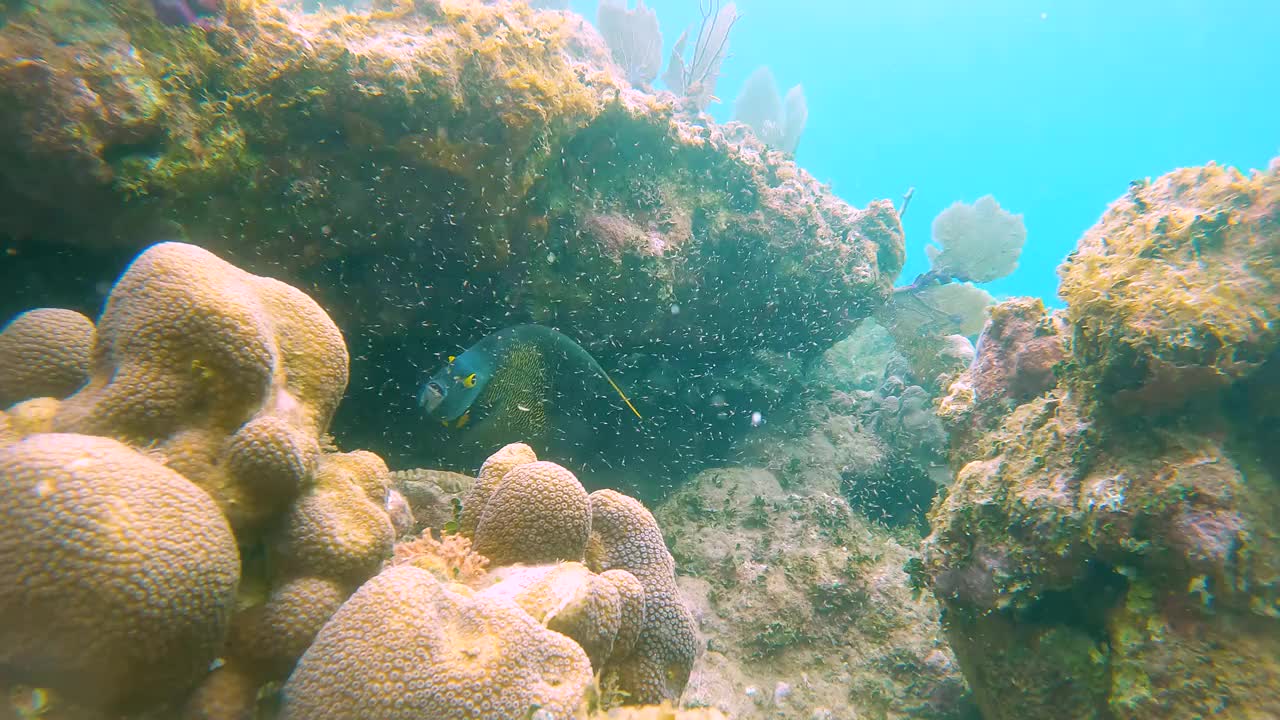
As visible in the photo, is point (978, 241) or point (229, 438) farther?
point (978, 241)

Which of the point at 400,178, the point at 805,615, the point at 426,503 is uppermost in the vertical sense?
the point at 400,178

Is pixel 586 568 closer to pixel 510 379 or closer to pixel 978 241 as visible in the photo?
pixel 510 379

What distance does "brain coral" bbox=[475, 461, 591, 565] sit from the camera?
2643 mm

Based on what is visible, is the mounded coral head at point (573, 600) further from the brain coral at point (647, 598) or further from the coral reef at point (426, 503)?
the coral reef at point (426, 503)

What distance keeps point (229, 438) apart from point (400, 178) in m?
3.21

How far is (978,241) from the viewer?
1165 centimetres

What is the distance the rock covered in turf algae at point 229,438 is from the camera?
1.91 m

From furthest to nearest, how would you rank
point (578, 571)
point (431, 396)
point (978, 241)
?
point (978, 241) → point (431, 396) → point (578, 571)

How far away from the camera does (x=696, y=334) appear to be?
289 inches

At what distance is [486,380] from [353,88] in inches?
104

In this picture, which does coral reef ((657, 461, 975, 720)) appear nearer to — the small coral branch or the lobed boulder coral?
the lobed boulder coral

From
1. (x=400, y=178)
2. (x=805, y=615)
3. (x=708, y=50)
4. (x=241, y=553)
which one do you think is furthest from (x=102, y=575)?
(x=708, y=50)

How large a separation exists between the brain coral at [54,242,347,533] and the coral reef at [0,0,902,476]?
80.1 inches

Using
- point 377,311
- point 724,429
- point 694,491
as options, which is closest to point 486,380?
point 377,311
